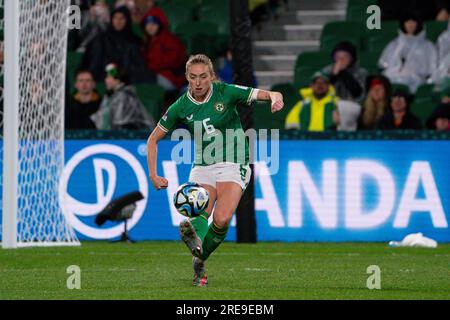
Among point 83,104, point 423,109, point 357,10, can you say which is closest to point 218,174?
point 83,104

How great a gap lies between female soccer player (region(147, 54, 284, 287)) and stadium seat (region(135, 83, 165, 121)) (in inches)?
321

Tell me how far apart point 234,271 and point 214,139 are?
1799 mm

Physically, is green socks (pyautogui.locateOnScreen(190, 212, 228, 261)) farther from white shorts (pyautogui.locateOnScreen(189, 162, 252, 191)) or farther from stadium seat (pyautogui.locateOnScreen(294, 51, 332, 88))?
stadium seat (pyautogui.locateOnScreen(294, 51, 332, 88))

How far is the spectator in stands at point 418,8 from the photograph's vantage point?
1983 centimetres

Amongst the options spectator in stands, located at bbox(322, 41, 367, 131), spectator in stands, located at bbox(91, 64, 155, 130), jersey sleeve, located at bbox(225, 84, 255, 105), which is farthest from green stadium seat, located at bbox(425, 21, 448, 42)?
jersey sleeve, located at bbox(225, 84, 255, 105)

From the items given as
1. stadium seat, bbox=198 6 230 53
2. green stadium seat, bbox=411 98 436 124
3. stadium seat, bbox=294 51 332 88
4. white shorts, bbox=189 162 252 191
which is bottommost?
white shorts, bbox=189 162 252 191

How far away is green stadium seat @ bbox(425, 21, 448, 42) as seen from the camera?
19.3 metres

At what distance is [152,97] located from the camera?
1873cm

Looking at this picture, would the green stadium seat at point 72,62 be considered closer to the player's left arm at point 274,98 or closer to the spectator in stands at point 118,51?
the spectator in stands at point 118,51

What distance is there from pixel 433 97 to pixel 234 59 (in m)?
3.75

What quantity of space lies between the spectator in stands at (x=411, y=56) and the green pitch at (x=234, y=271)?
3.87 meters

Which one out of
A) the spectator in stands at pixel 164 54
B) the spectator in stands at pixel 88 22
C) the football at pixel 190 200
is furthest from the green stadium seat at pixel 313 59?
the football at pixel 190 200

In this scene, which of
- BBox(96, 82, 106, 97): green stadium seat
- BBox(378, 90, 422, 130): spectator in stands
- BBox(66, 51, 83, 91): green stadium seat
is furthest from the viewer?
BBox(66, 51, 83, 91): green stadium seat

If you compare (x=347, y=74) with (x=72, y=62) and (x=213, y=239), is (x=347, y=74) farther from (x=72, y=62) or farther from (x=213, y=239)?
(x=213, y=239)
